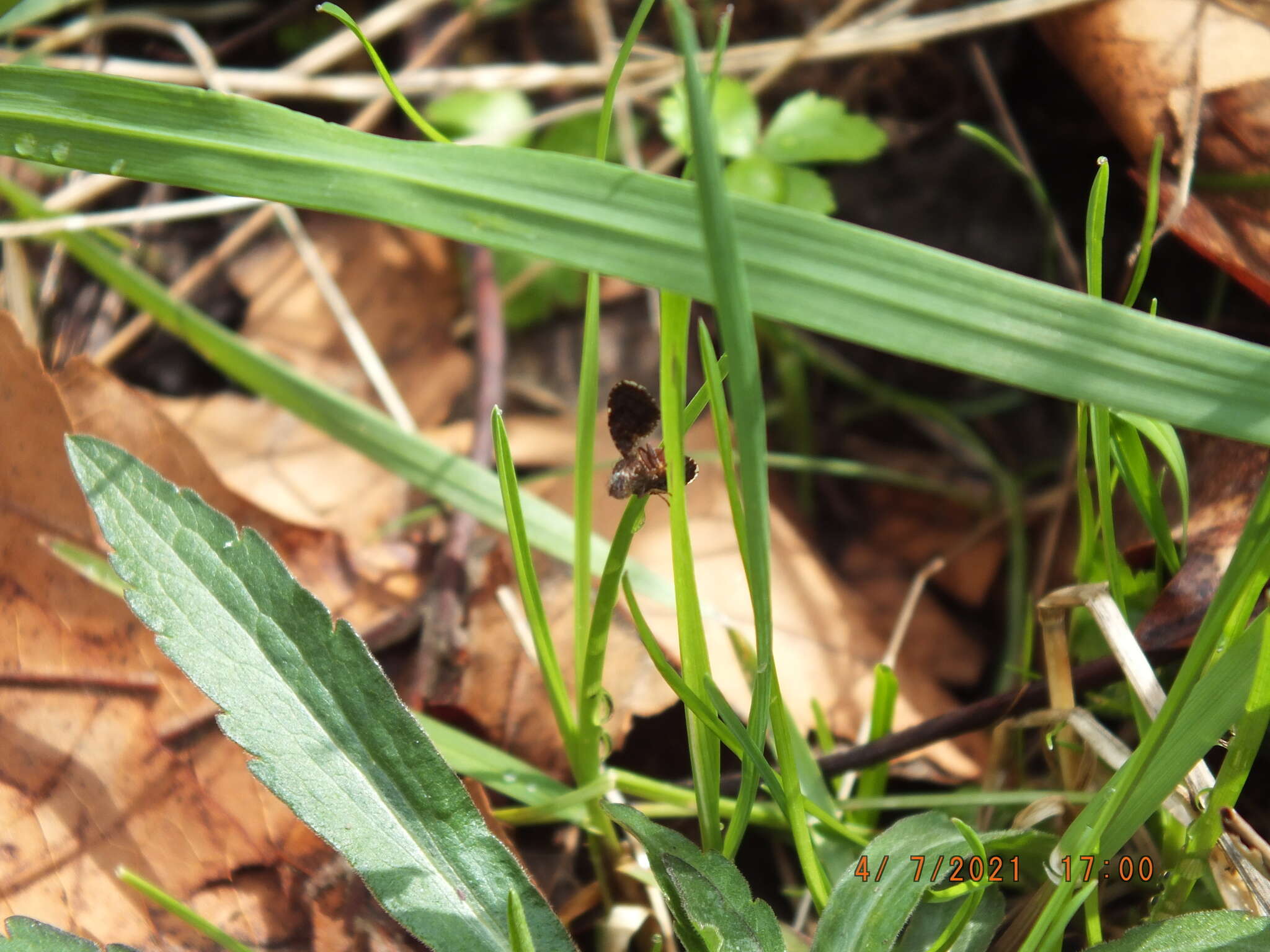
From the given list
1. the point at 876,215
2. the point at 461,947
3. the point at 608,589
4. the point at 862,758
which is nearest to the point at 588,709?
the point at 608,589

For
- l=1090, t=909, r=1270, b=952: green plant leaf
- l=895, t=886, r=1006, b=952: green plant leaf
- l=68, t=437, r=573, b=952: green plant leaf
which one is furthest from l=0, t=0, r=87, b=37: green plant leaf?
l=1090, t=909, r=1270, b=952: green plant leaf

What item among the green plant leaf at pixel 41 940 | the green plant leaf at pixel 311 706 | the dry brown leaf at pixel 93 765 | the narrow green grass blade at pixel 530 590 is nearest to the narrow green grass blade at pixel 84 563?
the dry brown leaf at pixel 93 765

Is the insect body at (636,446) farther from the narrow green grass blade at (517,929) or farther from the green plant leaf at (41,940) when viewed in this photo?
the green plant leaf at (41,940)

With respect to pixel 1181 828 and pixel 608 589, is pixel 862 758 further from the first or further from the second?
pixel 608 589

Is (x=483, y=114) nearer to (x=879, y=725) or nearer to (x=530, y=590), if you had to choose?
(x=530, y=590)

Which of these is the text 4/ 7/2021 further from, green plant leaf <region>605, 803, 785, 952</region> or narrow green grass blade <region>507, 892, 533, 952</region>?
narrow green grass blade <region>507, 892, 533, 952</region>

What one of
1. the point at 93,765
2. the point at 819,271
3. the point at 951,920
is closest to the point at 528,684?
the point at 93,765
